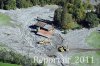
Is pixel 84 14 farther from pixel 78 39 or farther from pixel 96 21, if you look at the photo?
pixel 78 39

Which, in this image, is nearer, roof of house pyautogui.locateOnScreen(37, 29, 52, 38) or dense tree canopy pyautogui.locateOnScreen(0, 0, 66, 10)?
roof of house pyautogui.locateOnScreen(37, 29, 52, 38)

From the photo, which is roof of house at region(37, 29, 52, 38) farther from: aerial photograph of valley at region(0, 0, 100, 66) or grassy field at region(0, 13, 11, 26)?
grassy field at region(0, 13, 11, 26)

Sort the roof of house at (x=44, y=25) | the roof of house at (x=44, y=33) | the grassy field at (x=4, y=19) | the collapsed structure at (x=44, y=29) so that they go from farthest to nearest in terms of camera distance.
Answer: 1. the grassy field at (x=4, y=19)
2. the roof of house at (x=44, y=25)
3. the collapsed structure at (x=44, y=29)
4. the roof of house at (x=44, y=33)

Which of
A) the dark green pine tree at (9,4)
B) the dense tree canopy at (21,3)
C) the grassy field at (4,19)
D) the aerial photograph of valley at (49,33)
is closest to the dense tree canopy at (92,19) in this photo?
the aerial photograph of valley at (49,33)

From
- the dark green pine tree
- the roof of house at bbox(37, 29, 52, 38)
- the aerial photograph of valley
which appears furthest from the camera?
the dark green pine tree

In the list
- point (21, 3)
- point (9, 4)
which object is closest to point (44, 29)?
point (21, 3)

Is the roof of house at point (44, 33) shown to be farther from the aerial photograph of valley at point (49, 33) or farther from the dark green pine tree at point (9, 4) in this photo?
the dark green pine tree at point (9, 4)

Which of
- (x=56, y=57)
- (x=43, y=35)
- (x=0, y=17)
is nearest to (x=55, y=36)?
(x=43, y=35)

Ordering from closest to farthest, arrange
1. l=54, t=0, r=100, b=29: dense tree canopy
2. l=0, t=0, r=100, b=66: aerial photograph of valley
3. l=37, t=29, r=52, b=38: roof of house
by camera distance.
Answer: l=0, t=0, r=100, b=66: aerial photograph of valley, l=37, t=29, r=52, b=38: roof of house, l=54, t=0, r=100, b=29: dense tree canopy

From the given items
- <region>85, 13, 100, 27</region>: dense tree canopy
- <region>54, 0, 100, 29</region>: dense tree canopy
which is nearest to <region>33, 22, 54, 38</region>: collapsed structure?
<region>54, 0, 100, 29</region>: dense tree canopy

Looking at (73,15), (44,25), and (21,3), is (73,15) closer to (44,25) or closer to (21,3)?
(44,25)
